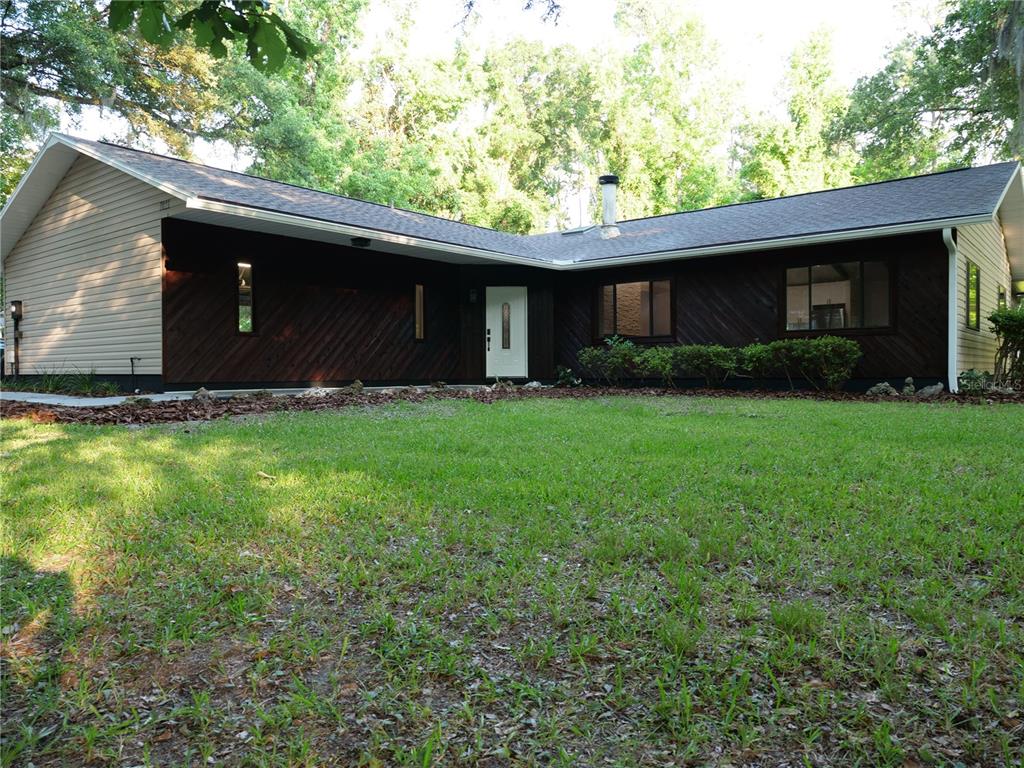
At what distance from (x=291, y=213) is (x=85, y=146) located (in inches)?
148

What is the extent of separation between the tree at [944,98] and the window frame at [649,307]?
998 centimetres

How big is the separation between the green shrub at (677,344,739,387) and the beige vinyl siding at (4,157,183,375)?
8632 mm

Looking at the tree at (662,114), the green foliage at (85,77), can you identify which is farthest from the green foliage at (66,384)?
the tree at (662,114)

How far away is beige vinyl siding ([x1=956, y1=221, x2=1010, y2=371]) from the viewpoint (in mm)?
10555

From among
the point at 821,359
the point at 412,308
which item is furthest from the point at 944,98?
the point at 412,308

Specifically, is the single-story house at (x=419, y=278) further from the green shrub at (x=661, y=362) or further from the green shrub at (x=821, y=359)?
the green shrub at (x=661, y=362)

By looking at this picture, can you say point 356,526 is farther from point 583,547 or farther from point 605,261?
point 605,261

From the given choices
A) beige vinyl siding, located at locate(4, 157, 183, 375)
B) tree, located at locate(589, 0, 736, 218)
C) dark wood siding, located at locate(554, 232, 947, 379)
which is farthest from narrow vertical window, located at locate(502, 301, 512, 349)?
tree, located at locate(589, 0, 736, 218)

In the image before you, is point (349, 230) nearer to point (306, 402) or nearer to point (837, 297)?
point (306, 402)

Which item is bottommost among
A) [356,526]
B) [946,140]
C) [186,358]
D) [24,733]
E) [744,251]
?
[24,733]

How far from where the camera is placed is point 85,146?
1047 centimetres

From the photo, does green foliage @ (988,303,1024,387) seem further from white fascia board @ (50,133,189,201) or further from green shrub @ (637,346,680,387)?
white fascia board @ (50,133,189,201)

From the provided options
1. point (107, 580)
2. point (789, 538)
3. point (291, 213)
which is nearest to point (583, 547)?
point (789, 538)

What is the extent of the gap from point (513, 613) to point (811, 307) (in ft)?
36.8
